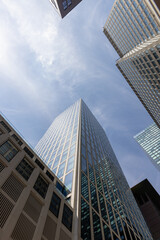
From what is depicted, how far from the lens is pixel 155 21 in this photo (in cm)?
5391

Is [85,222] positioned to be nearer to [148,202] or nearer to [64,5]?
[64,5]

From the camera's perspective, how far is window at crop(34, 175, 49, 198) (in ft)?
83.9

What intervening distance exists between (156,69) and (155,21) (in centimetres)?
1441

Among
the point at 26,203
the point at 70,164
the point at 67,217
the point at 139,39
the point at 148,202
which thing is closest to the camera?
the point at 26,203

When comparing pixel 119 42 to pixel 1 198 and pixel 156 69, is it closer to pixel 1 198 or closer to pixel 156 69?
pixel 156 69

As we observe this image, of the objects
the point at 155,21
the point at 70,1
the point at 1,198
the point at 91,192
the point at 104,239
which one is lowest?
the point at 104,239

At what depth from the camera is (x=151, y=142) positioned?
15288 centimetres

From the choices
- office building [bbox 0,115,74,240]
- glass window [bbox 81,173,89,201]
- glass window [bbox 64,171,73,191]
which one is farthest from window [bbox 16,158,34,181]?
glass window [bbox 81,173,89,201]

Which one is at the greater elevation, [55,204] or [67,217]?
[55,204]

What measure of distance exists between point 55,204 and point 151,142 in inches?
5603

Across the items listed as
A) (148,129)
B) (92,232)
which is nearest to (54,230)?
(92,232)

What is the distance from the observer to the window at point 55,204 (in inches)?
978

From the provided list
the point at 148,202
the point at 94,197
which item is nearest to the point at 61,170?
the point at 94,197

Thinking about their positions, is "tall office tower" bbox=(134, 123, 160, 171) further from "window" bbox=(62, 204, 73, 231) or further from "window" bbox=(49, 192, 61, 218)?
"window" bbox=(49, 192, 61, 218)
